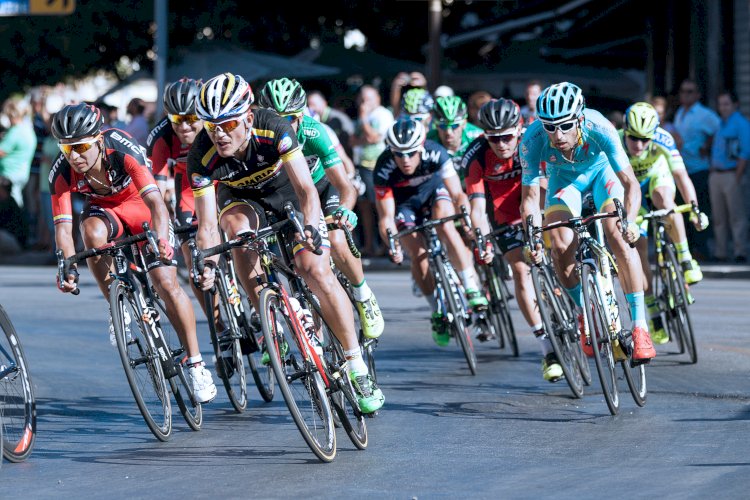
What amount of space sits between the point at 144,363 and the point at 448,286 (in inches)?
127

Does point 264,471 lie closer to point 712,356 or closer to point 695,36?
point 712,356

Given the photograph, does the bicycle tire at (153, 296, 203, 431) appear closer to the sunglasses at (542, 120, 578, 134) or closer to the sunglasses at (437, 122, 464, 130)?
the sunglasses at (542, 120, 578, 134)

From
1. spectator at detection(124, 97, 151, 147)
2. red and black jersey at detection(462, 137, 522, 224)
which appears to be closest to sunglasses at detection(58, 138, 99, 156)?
red and black jersey at detection(462, 137, 522, 224)

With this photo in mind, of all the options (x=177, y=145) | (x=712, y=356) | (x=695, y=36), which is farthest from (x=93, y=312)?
(x=695, y=36)

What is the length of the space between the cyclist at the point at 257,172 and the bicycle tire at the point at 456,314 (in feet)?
8.64

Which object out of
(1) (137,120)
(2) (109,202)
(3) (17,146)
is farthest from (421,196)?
(3) (17,146)

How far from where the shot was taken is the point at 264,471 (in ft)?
25.0

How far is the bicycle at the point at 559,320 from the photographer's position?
963cm

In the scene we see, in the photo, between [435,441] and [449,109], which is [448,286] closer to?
[449,109]

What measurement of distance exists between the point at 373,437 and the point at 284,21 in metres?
27.0

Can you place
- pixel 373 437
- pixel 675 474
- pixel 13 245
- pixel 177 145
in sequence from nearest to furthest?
pixel 675 474 → pixel 373 437 → pixel 177 145 → pixel 13 245

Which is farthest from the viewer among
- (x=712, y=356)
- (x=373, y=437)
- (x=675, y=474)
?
(x=712, y=356)

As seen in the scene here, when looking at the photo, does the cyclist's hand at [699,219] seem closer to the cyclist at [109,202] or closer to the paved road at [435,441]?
the paved road at [435,441]

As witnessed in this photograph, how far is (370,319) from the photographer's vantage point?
973 cm
